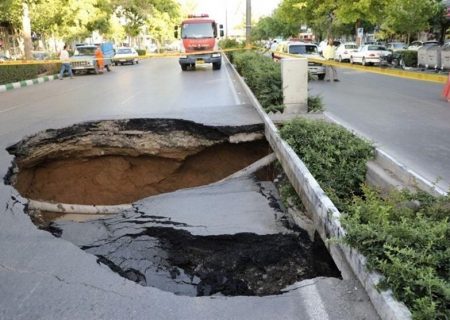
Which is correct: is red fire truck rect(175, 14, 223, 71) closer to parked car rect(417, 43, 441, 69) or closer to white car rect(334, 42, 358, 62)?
white car rect(334, 42, 358, 62)

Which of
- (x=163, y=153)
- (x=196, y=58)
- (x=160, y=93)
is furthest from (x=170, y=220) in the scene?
(x=196, y=58)

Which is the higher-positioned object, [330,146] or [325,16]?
[325,16]

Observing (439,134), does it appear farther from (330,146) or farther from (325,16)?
(325,16)

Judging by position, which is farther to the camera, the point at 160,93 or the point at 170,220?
the point at 160,93

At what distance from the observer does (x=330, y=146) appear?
641cm

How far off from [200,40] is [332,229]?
954 inches

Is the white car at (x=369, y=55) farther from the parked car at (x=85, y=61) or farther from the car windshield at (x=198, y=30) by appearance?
the parked car at (x=85, y=61)

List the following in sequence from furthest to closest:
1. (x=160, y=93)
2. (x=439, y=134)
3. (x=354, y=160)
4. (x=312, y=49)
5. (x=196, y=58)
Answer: (x=196, y=58)
(x=312, y=49)
(x=160, y=93)
(x=439, y=134)
(x=354, y=160)

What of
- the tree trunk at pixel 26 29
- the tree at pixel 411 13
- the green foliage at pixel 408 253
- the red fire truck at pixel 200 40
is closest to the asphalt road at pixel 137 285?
the green foliage at pixel 408 253

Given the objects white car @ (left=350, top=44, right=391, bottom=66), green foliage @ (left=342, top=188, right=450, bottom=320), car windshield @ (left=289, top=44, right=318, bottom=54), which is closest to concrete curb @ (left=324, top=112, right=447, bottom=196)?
green foliage @ (left=342, top=188, right=450, bottom=320)

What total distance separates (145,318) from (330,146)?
163 inches

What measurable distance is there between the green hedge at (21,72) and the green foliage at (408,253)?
22020mm

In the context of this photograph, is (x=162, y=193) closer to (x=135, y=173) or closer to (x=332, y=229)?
(x=135, y=173)

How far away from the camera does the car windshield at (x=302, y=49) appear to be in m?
23.0
